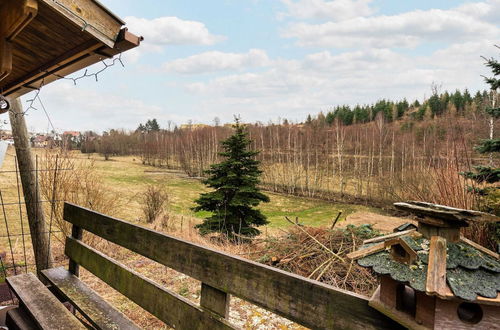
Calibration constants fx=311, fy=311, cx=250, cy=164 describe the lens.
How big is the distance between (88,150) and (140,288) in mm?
69699

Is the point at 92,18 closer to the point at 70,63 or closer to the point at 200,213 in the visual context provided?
the point at 70,63

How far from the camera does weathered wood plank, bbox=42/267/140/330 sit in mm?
2072

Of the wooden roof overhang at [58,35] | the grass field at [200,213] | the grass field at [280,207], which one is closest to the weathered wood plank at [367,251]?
the wooden roof overhang at [58,35]

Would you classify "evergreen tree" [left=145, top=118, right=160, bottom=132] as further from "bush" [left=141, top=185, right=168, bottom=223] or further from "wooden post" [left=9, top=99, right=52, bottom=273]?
"wooden post" [left=9, top=99, right=52, bottom=273]

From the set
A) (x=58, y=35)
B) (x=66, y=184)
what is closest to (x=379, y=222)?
(x=66, y=184)

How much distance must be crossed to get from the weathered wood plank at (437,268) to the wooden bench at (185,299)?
22 centimetres

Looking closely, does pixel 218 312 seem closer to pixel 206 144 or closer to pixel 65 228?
pixel 65 228

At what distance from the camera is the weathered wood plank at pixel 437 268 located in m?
0.81

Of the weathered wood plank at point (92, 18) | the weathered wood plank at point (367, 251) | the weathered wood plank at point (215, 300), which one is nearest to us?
the weathered wood plank at point (367, 251)

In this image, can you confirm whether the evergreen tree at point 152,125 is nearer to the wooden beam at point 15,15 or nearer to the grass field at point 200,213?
the grass field at point 200,213

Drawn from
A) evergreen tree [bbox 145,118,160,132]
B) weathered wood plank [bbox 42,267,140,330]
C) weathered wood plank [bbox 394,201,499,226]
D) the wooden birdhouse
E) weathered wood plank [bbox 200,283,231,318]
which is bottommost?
weathered wood plank [bbox 42,267,140,330]

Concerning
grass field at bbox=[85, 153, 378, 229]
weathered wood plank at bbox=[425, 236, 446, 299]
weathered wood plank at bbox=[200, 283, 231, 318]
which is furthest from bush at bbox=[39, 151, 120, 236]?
grass field at bbox=[85, 153, 378, 229]

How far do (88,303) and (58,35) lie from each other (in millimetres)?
1963

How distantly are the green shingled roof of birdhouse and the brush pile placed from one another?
4199 millimetres
